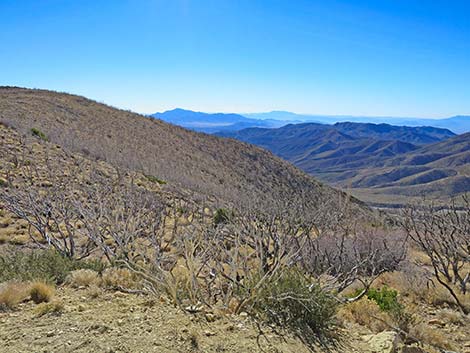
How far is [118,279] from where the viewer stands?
5.66 metres

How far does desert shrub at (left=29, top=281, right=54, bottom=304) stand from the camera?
15.6ft

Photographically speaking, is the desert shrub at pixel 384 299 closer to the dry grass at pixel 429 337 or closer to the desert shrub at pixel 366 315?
the desert shrub at pixel 366 315

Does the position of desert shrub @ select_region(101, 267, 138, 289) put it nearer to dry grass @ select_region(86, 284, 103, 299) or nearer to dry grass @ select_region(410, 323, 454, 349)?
dry grass @ select_region(86, 284, 103, 299)

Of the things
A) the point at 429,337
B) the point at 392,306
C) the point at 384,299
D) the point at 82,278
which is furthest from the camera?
the point at 384,299

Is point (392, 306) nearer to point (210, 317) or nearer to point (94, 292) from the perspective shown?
point (210, 317)

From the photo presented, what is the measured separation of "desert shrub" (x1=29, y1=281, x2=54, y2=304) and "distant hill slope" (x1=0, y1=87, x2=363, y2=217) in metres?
19.5

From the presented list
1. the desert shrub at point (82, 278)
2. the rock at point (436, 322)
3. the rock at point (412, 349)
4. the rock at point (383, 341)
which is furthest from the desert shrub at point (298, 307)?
the desert shrub at point (82, 278)

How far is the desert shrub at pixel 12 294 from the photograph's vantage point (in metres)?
4.53

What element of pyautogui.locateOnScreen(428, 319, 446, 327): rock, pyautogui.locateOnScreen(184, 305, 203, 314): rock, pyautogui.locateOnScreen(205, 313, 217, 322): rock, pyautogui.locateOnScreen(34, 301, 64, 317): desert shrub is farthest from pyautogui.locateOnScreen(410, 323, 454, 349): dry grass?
pyautogui.locateOnScreen(34, 301, 64, 317): desert shrub

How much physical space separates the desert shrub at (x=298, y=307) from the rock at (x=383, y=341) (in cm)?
Result: 44

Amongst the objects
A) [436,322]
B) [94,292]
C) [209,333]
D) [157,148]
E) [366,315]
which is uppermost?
[209,333]

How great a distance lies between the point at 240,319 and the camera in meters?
4.31

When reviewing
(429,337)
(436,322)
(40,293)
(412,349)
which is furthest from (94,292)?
(436,322)

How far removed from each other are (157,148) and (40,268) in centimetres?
3488
